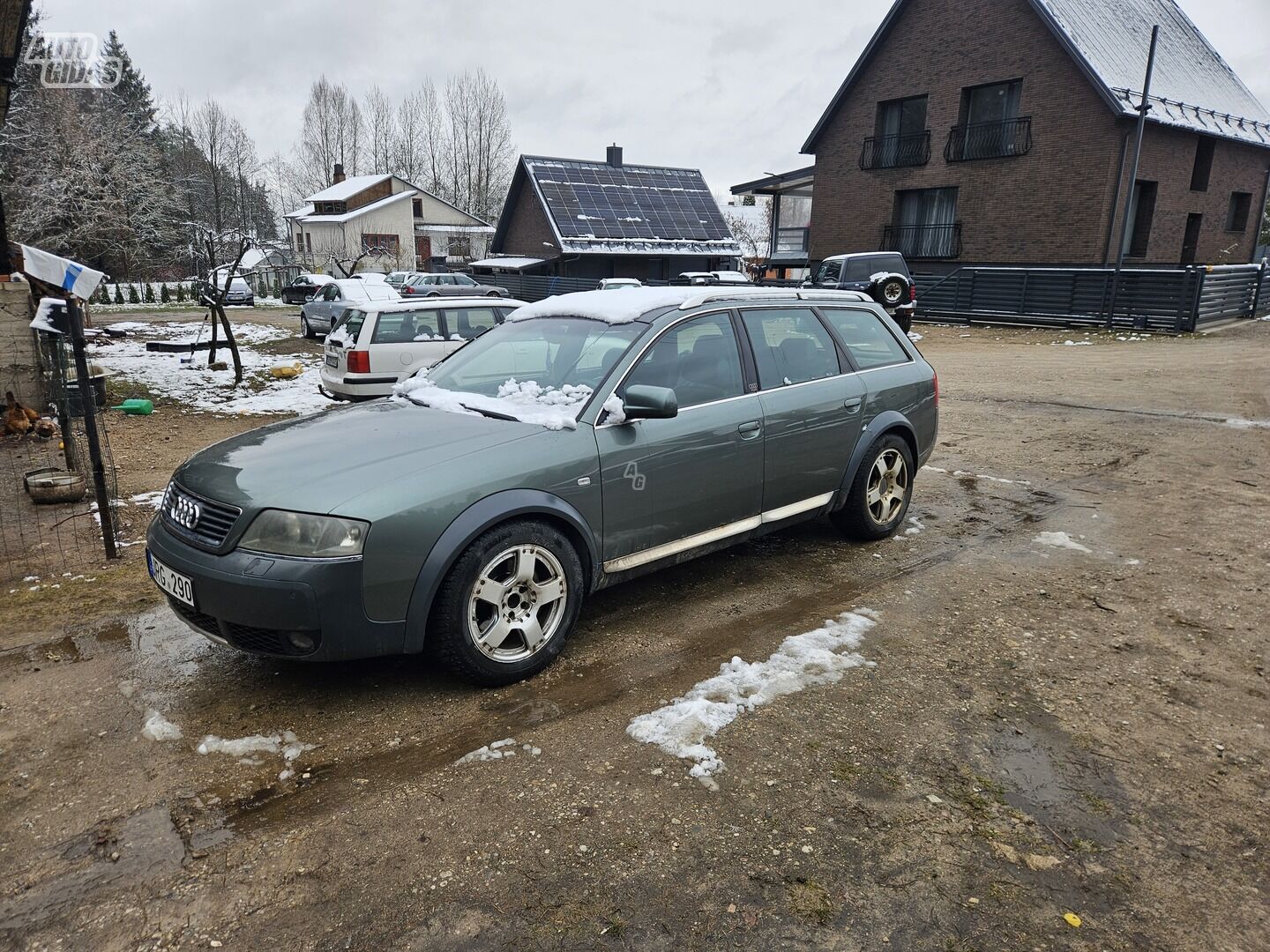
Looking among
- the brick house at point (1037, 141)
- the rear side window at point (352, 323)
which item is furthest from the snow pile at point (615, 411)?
the brick house at point (1037, 141)

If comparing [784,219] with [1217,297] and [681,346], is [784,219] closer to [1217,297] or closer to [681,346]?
[1217,297]

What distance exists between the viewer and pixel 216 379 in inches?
566

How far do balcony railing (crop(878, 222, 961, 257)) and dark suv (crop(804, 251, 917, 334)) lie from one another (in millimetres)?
6478

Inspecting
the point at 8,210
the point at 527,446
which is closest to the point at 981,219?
the point at 527,446

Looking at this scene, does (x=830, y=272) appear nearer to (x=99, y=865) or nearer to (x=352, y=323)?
(x=352, y=323)

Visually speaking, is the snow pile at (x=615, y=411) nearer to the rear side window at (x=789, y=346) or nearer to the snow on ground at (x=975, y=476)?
the rear side window at (x=789, y=346)

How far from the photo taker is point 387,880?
2592mm

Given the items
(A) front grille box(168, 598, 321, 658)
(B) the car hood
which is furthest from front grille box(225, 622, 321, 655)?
(B) the car hood

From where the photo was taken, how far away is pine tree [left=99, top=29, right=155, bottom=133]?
4991 cm

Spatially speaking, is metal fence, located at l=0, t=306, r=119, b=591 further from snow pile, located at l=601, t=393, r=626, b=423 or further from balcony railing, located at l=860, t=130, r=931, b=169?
balcony railing, located at l=860, t=130, r=931, b=169

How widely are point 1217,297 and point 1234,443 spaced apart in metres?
16.8

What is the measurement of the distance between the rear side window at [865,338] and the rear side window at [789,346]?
0.20 metres

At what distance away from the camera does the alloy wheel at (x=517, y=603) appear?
11.9 feet

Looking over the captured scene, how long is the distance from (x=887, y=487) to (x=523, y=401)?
2748 millimetres
